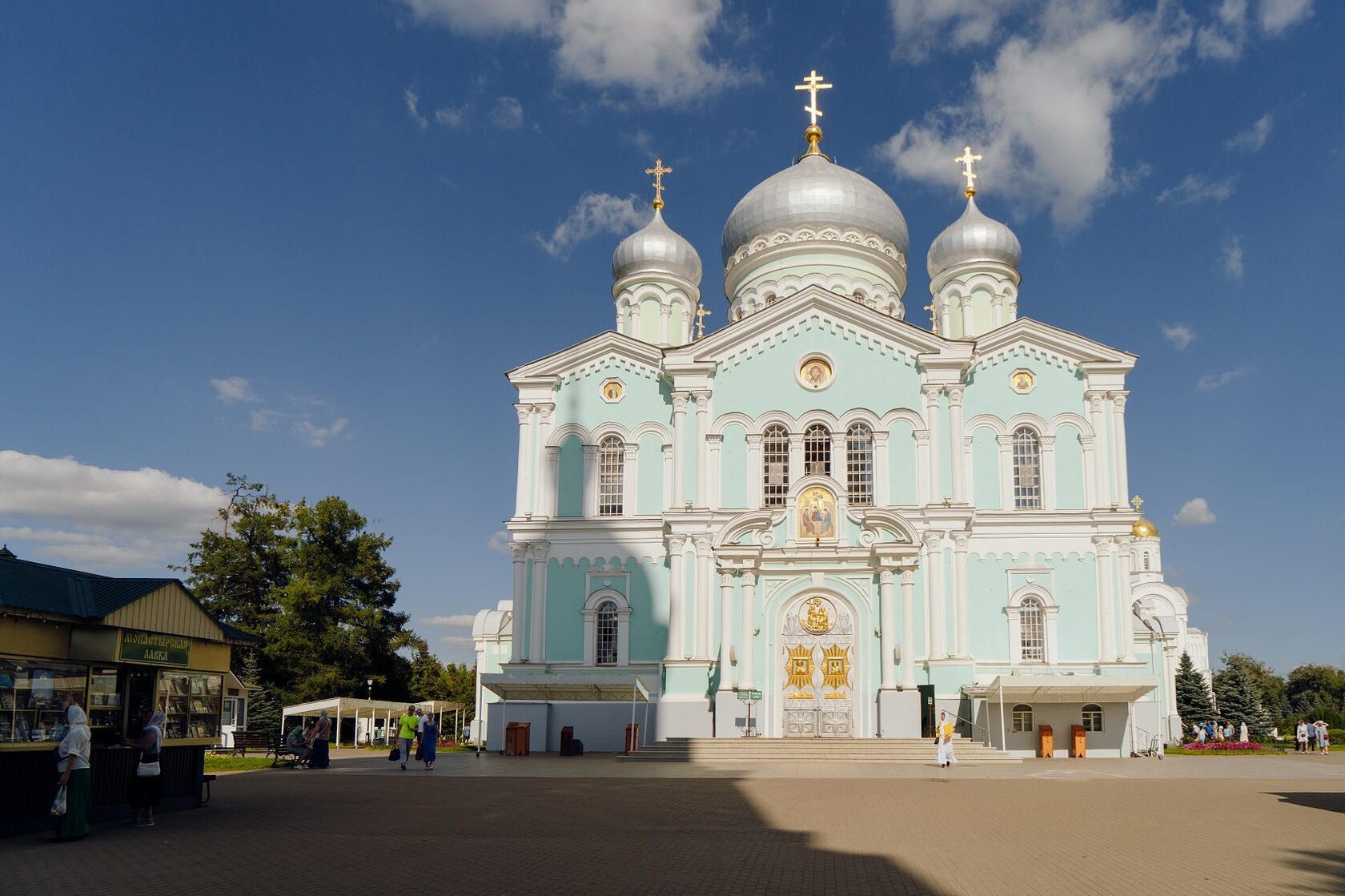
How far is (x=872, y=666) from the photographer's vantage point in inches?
1141

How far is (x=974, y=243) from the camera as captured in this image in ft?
125

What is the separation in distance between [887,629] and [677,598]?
232 inches

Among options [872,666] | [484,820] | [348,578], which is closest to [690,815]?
[484,820]

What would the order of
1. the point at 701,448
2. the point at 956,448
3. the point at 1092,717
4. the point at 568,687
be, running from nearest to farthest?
1. the point at 568,687
2. the point at 1092,717
3. the point at 956,448
4. the point at 701,448

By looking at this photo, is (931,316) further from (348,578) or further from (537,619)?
(348,578)

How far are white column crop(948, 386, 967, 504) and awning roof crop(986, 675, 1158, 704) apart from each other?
5132 millimetres

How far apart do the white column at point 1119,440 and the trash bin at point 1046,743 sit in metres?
6.83

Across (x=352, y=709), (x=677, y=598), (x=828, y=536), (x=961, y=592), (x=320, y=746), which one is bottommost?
(x=320, y=746)

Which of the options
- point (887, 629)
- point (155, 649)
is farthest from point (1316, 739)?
point (155, 649)

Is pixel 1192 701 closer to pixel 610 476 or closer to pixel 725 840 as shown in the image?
pixel 610 476

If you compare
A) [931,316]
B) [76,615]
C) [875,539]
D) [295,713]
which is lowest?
[295,713]

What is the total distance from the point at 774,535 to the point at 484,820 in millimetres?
16683

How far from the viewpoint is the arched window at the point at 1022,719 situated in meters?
30.6

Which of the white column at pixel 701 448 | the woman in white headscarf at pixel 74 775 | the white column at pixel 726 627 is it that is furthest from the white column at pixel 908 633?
the woman in white headscarf at pixel 74 775
